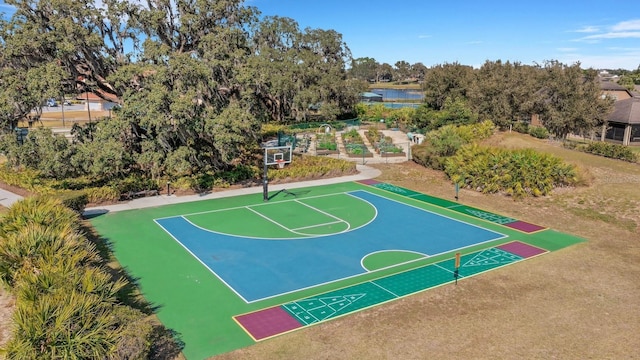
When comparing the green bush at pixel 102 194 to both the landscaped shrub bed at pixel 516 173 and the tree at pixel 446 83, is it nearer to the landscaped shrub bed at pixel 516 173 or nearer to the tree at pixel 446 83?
the landscaped shrub bed at pixel 516 173

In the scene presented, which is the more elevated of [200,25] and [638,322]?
[200,25]

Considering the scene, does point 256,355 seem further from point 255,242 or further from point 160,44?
point 160,44

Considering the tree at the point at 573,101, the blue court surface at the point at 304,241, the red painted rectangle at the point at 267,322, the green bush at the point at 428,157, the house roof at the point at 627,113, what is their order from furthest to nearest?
the house roof at the point at 627,113, the tree at the point at 573,101, the green bush at the point at 428,157, the blue court surface at the point at 304,241, the red painted rectangle at the point at 267,322

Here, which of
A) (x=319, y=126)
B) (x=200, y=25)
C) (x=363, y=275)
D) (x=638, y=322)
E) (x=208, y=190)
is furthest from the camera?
(x=319, y=126)

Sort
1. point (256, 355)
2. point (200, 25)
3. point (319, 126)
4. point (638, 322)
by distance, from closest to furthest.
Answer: point (256, 355) → point (638, 322) → point (200, 25) → point (319, 126)

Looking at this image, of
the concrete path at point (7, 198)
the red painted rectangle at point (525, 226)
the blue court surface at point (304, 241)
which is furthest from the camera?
the concrete path at point (7, 198)

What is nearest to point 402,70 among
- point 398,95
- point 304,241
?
point 398,95

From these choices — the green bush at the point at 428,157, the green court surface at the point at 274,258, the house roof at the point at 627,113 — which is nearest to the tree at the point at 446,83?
the house roof at the point at 627,113

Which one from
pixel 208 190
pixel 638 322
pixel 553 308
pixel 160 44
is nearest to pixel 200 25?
pixel 160 44
